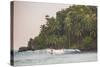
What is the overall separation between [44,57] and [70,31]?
0.45 metres

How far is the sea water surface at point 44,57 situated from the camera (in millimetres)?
1988

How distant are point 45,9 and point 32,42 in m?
0.41

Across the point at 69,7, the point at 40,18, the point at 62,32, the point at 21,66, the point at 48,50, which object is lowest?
the point at 21,66

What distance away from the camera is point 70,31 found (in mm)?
2193

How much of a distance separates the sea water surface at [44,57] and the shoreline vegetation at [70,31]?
2.2 inches

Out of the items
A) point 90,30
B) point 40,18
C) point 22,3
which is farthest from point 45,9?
point 90,30

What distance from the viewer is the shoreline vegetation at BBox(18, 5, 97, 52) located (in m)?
2.08

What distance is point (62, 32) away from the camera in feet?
7.09

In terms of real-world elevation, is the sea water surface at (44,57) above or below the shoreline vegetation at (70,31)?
below

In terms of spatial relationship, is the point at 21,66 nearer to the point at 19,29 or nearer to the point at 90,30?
the point at 19,29

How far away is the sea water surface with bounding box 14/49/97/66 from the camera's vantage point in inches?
78.3

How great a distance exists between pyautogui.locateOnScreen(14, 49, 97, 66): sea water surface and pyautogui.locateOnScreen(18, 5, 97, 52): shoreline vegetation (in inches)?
2.2

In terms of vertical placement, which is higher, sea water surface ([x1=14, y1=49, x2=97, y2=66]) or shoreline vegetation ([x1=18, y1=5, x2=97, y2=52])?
shoreline vegetation ([x1=18, y1=5, x2=97, y2=52])
